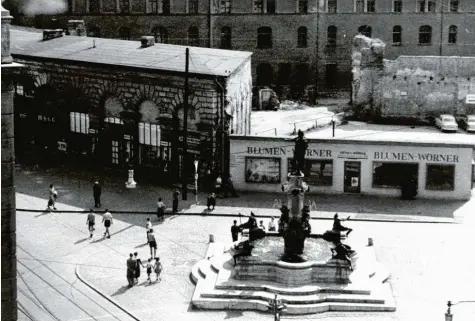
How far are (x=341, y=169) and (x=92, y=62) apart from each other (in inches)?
643

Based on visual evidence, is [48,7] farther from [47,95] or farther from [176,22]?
[47,95]

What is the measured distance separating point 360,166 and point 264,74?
111 feet

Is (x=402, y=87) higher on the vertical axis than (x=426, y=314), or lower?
higher

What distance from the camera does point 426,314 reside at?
29781 millimetres

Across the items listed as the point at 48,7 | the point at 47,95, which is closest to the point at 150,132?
the point at 47,95

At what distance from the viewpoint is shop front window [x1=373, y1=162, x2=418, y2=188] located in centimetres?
4672

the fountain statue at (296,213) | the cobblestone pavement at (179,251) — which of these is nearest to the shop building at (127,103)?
the cobblestone pavement at (179,251)

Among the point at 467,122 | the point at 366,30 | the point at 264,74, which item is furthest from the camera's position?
the point at 264,74

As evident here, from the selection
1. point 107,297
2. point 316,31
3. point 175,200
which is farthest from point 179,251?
point 316,31

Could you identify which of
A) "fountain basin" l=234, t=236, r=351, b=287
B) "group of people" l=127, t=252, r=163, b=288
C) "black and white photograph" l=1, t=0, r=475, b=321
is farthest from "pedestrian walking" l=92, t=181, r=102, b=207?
"fountain basin" l=234, t=236, r=351, b=287

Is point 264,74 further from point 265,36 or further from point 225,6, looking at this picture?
point 225,6

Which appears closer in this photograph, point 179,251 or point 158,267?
point 158,267

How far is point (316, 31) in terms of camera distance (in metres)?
78.7

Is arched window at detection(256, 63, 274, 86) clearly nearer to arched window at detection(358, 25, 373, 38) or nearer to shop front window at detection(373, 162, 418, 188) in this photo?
arched window at detection(358, 25, 373, 38)
